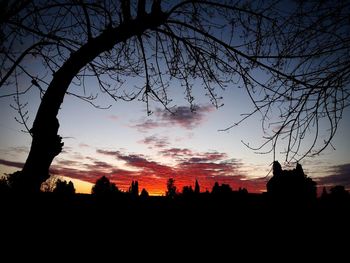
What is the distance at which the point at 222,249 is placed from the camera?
8320 millimetres

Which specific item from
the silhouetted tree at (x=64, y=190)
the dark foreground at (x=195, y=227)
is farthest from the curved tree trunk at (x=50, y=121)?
the silhouetted tree at (x=64, y=190)

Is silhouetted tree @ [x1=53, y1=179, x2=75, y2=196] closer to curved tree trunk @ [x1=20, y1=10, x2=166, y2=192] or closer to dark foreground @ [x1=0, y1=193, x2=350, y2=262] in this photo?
dark foreground @ [x1=0, y1=193, x2=350, y2=262]

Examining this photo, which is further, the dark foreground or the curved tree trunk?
the dark foreground

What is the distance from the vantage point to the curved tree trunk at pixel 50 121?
3377 mm

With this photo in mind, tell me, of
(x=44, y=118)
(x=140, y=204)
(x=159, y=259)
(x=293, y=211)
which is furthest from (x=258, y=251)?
(x=44, y=118)

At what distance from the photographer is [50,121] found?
3.62m

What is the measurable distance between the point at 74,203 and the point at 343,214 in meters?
9.61

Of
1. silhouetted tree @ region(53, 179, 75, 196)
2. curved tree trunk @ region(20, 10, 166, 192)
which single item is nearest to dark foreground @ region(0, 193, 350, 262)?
silhouetted tree @ region(53, 179, 75, 196)

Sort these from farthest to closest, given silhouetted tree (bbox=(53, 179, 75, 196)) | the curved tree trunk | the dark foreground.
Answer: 1. silhouetted tree (bbox=(53, 179, 75, 196))
2. the dark foreground
3. the curved tree trunk

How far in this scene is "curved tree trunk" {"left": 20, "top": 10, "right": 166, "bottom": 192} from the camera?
3377 mm

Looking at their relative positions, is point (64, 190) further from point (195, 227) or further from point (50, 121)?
point (50, 121)

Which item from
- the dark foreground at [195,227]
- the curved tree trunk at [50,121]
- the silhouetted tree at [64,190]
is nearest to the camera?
the curved tree trunk at [50,121]

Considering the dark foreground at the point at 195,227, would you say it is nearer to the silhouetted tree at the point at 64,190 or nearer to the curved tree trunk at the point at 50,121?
the silhouetted tree at the point at 64,190

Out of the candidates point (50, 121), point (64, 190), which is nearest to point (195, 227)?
point (50, 121)
